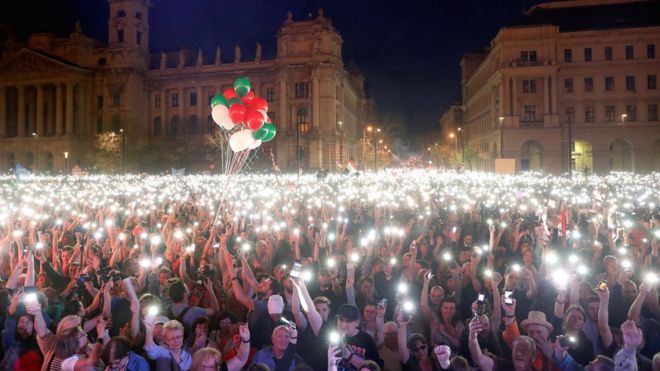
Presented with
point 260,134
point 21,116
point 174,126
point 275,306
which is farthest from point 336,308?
point 21,116

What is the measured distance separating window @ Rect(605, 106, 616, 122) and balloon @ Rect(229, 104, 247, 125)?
62.1 metres

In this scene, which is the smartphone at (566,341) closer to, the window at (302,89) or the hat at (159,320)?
the hat at (159,320)

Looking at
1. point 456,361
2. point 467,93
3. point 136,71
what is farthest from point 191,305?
point 467,93

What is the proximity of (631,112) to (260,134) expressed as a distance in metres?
61.6

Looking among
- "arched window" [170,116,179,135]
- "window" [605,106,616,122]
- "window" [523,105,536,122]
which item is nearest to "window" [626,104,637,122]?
"window" [605,106,616,122]

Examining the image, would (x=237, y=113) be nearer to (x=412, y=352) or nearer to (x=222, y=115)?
(x=222, y=115)

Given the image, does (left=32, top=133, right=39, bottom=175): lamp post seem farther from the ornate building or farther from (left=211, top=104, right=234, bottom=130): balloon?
(left=211, top=104, right=234, bottom=130): balloon

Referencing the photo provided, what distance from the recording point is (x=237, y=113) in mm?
15078

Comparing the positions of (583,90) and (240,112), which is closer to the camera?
(240,112)

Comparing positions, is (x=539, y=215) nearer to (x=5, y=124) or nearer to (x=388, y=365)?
(x=388, y=365)

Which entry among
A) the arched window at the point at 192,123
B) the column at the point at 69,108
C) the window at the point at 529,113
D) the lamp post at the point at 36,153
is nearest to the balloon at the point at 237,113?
the window at the point at 529,113

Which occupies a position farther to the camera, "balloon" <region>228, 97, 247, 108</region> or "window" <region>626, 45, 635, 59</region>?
"window" <region>626, 45, 635, 59</region>

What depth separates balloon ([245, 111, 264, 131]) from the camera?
1552 centimetres

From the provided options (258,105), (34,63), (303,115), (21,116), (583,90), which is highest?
(34,63)
